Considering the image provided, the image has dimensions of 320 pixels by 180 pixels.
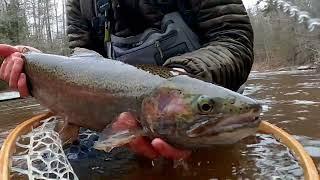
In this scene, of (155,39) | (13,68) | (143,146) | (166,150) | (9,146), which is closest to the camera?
(166,150)

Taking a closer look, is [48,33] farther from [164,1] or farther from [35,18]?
[164,1]

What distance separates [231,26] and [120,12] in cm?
81

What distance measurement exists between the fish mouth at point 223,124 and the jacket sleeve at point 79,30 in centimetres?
225

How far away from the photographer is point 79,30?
12.4 ft

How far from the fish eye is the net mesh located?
700 millimetres

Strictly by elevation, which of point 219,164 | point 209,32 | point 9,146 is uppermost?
point 209,32

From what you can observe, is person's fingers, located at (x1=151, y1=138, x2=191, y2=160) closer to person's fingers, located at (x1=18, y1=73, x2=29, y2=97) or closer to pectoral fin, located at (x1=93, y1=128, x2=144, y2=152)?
pectoral fin, located at (x1=93, y1=128, x2=144, y2=152)

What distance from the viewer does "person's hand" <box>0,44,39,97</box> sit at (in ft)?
8.68

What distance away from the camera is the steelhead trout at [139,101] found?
A: 160 centimetres

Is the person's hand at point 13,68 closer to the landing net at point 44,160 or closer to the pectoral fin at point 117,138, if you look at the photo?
the landing net at point 44,160

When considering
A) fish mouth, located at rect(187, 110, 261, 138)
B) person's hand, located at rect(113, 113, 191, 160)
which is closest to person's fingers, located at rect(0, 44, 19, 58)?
person's hand, located at rect(113, 113, 191, 160)

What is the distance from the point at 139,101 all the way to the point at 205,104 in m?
0.40

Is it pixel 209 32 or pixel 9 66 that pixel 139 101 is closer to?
pixel 9 66

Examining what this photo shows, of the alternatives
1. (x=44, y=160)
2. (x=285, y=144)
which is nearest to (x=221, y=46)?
(x=285, y=144)
